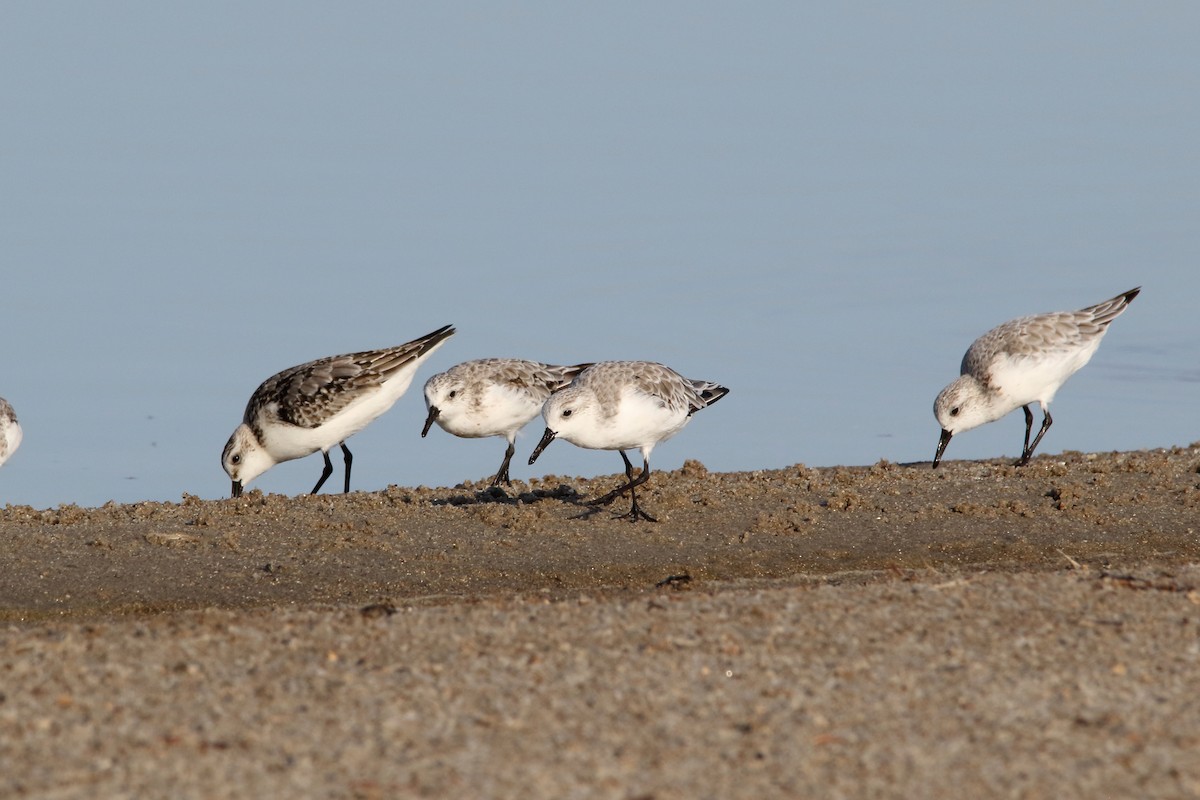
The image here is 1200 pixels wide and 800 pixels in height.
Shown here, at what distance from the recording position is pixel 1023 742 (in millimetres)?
5922

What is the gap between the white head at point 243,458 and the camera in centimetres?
1753

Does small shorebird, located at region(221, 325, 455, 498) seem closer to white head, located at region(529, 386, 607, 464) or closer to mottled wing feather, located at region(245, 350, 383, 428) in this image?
mottled wing feather, located at region(245, 350, 383, 428)

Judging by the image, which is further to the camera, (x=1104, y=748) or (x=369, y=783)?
(x=1104, y=748)

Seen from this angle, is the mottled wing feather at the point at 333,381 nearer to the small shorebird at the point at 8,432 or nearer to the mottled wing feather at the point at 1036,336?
the small shorebird at the point at 8,432

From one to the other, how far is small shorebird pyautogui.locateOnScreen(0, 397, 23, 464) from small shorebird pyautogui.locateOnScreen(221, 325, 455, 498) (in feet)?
7.09

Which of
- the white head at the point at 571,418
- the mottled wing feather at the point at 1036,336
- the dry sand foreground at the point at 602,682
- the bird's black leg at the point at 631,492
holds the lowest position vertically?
the dry sand foreground at the point at 602,682

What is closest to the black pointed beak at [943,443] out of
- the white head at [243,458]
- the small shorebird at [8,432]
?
the white head at [243,458]

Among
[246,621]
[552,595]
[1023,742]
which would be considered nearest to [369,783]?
[1023,742]

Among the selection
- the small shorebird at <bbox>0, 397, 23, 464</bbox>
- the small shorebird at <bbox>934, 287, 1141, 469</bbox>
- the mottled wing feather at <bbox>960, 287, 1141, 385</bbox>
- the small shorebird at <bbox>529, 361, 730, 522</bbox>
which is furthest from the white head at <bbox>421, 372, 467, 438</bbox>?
the mottled wing feather at <bbox>960, 287, 1141, 385</bbox>

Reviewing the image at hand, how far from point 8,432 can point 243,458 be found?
7.98 ft

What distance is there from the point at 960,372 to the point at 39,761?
14560 millimetres

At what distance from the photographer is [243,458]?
17.6 meters

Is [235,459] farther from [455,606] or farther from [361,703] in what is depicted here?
[361,703]

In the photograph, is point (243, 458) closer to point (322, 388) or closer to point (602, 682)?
point (322, 388)
